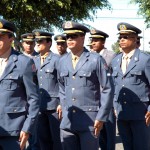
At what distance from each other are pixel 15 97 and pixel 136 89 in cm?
206

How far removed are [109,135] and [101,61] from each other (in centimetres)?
236

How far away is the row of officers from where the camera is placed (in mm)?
4430

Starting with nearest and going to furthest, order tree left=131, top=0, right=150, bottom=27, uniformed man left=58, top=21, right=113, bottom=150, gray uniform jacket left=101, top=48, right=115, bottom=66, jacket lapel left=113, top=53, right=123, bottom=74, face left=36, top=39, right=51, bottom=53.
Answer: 1. uniformed man left=58, top=21, right=113, bottom=150
2. jacket lapel left=113, top=53, right=123, bottom=74
3. face left=36, top=39, right=51, bottom=53
4. gray uniform jacket left=101, top=48, right=115, bottom=66
5. tree left=131, top=0, right=150, bottom=27

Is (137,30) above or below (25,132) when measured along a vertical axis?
above

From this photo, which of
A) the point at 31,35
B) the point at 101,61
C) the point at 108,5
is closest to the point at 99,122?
the point at 101,61

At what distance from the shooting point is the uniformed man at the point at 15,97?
4.38 metres

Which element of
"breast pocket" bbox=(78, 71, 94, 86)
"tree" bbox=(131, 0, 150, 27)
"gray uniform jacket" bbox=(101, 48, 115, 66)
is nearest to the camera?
"breast pocket" bbox=(78, 71, 94, 86)

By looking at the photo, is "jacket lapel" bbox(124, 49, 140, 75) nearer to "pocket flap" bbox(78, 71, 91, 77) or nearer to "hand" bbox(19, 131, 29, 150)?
"pocket flap" bbox(78, 71, 91, 77)

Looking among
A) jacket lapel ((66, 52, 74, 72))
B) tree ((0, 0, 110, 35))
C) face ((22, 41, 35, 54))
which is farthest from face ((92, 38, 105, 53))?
tree ((0, 0, 110, 35))

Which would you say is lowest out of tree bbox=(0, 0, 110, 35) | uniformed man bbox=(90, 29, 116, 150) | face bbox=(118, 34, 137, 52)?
uniformed man bbox=(90, 29, 116, 150)

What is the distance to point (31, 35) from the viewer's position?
27.0 feet

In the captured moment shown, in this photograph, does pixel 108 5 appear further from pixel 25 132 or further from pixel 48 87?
pixel 25 132

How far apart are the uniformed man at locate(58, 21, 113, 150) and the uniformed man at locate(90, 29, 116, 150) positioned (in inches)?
74.4

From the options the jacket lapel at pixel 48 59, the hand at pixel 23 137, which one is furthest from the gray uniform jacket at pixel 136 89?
the hand at pixel 23 137
